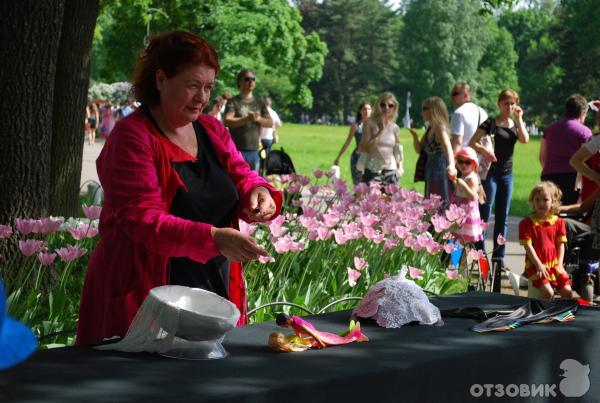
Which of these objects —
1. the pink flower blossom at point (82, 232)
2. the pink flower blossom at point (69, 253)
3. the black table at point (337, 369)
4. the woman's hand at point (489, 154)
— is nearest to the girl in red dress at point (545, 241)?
the woman's hand at point (489, 154)

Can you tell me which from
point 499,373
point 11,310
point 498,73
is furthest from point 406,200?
point 498,73

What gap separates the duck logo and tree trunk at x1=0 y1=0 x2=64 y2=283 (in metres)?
3.70

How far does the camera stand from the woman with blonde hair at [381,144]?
10.6m

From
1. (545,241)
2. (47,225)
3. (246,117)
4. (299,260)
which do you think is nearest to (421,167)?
(246,117)

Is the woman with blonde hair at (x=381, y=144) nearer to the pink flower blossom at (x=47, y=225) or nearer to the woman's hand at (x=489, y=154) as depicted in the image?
the woman's hand at (x=489, y=154)

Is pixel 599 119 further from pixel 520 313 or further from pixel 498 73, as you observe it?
pixel 498 73

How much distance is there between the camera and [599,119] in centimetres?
779

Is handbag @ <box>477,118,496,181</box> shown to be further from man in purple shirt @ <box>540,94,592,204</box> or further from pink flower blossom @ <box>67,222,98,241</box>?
pink flower blossom @ <box>67,222,98,241</box>

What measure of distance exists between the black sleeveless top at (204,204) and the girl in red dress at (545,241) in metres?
4.21

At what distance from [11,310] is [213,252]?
6.91ft

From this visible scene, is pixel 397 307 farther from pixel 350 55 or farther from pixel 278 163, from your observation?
pixel 350 55

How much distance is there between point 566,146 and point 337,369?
8.05 m

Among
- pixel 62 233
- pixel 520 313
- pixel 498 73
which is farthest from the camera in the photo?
pixel 498 73

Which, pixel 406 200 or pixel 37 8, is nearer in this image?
pixel 37 8
